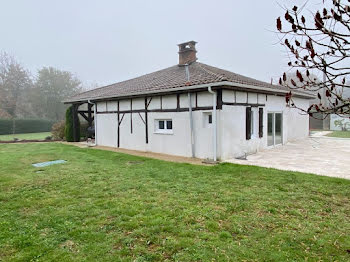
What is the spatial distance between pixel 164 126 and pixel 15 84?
89.5ft

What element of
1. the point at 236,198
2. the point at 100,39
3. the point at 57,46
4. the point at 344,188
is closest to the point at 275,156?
the point at 344,188

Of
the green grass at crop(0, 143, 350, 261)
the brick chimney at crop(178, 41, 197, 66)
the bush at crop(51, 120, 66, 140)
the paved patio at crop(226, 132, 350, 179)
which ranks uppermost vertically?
the brick chimney at crop(178, 41, 197, 66)

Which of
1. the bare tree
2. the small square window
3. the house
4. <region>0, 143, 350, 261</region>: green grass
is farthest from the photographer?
the bare tree

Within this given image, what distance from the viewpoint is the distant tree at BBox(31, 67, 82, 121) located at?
3023 centimetres

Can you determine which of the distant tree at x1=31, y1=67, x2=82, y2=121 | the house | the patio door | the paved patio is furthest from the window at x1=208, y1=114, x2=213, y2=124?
the distant tree at x1=31, y1=67, x2=82, y2=121

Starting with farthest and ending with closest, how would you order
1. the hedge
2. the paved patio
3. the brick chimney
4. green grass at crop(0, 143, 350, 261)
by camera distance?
the hedge, the brick chimney, the paved patio, green grass at crop(0, 143, 350, 261)

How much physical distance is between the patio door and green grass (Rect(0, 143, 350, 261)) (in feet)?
16.0

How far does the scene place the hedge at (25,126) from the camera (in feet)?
82.6

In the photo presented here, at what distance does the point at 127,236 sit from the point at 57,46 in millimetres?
51755

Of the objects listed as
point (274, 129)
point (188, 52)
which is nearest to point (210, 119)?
point (274, 129)

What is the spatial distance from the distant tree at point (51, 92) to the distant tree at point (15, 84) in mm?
1276

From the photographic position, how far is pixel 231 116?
907cm

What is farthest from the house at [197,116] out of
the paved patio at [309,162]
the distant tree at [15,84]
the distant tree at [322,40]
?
the distant tree at [15,84]

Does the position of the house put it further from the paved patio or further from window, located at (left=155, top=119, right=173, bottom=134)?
the paved patio
